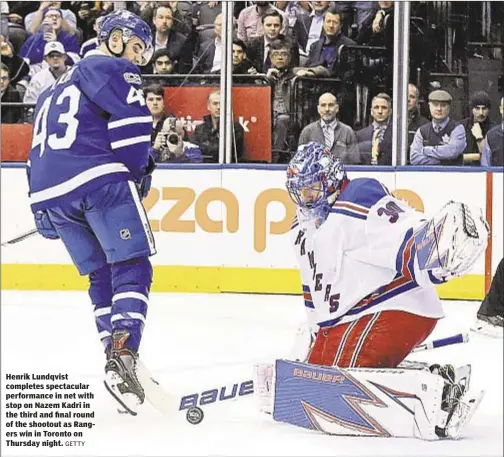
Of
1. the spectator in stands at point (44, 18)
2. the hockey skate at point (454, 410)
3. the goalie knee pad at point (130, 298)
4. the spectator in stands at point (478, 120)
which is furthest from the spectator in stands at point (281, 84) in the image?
the hockey skate at point (454, 410)

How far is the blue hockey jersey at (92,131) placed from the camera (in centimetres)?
288

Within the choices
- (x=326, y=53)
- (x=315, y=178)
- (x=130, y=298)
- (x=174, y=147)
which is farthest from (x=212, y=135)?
(x=315, y=178)

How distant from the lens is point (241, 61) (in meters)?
5.49

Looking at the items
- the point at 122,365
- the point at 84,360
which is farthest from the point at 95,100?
the point at 84,360

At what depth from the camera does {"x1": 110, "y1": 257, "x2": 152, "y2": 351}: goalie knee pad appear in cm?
288

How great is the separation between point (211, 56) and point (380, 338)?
3.01 m

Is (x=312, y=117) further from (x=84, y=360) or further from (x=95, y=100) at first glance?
(x=95, y=100)

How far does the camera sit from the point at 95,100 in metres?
2.90

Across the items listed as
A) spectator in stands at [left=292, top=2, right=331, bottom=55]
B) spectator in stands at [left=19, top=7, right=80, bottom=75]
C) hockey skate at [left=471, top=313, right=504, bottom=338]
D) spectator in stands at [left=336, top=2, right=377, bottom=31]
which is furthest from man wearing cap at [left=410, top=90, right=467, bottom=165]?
spectator in stands at [left=19, top=7, right=80, bottom=75]

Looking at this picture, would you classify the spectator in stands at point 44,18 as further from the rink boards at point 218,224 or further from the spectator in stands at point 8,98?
the rink boards at point 218,224

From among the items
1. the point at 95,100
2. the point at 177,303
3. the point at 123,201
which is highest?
the point at 95,100

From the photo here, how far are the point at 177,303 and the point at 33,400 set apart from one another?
7.60ft

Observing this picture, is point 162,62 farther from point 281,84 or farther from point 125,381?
point 125,381

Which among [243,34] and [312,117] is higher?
[243,34]
